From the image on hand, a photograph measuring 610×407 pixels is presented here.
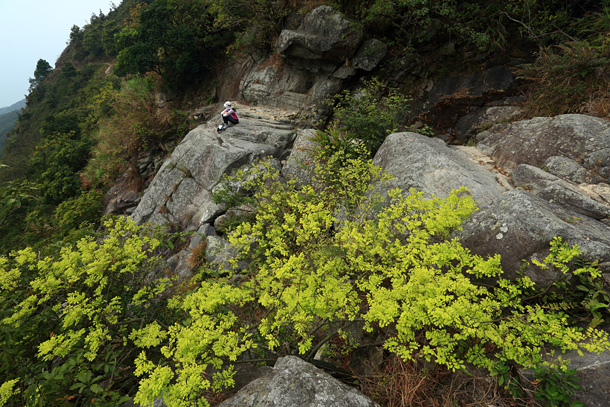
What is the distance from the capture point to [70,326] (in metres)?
3.73

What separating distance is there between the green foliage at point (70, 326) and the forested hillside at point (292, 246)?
0.04 metres

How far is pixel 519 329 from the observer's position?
233cm

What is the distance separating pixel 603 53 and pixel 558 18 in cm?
231

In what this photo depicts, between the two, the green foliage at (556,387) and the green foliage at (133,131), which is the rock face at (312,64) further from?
the green foliage at (556,387)

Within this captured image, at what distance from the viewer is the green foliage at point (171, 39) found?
12500mm

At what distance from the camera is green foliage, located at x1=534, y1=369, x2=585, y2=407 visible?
232 centimetres

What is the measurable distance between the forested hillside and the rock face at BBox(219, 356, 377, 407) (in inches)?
10.9

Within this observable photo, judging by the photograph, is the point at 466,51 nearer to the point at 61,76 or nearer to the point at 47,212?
the point at 47,212

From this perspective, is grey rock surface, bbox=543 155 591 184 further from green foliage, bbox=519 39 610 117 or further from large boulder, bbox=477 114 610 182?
green foliage, bbox=519 39 610 117

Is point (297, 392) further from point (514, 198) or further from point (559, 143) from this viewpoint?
point (559, 143)

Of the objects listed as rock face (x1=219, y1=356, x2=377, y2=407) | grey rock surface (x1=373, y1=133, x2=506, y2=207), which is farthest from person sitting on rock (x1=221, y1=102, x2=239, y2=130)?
rock face (x1=219, y1=356, x2=377, y2=407)

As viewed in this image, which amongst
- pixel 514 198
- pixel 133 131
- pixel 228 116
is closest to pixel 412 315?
pixel 514 198

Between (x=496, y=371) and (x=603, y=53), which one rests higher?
(x=603, y=53)

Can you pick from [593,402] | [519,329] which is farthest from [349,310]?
[593,402]
